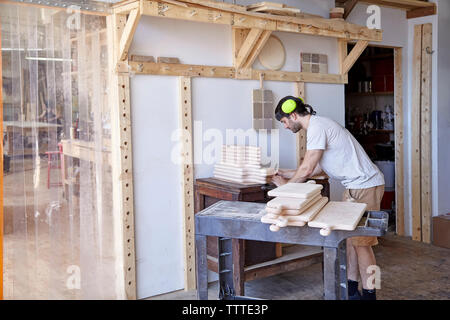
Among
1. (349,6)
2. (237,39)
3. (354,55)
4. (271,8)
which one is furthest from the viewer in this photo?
(349,6)

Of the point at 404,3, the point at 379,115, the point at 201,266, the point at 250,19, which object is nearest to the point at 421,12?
the point at 404,3

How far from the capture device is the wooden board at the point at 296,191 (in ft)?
9.71

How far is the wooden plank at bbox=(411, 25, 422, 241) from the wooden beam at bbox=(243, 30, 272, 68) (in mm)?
2444

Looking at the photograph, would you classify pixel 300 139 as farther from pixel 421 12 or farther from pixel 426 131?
pixel 421 12

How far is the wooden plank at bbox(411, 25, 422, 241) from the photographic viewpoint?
6.08 metres

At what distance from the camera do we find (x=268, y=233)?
2.90 meters

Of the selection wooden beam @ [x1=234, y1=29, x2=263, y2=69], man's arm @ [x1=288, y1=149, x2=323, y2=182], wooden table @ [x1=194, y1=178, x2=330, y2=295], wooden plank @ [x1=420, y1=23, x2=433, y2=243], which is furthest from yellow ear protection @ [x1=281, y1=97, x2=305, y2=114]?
wooden plank @ [x1=420, y1=23, x2=433, y2=243]

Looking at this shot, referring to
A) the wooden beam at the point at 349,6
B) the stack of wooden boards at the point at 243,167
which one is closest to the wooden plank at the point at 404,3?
the wooden beam at the point at 349,6

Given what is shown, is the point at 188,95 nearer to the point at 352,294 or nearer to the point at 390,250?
the point at 352,294

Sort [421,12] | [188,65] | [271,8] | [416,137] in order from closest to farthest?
[271,8] < [188,65] < [421,12] < [416,137]

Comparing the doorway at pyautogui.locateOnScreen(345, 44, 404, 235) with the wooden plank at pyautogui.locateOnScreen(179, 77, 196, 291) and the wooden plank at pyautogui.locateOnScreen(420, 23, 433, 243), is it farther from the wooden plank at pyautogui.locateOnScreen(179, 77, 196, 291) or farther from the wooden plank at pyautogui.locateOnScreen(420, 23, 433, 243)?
the wooden plank at pyautogui.locateOnScreen(179, 77, 196, 291)

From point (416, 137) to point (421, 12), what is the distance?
57.1 inches

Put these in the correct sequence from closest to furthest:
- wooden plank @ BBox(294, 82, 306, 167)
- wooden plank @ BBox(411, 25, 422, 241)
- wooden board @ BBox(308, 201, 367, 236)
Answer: wooden board @ BBox(308, 201, 367, 236) → wooden plank @ BBox(294, 82, 306, 167) → wooden plank @ BBox(411, 25, 422, 241)

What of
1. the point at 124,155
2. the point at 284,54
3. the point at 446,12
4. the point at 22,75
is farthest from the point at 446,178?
the point at 22,75
